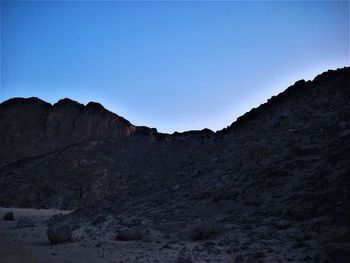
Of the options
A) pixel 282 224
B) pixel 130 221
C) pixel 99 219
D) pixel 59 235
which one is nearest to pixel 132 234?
pixel 59 235

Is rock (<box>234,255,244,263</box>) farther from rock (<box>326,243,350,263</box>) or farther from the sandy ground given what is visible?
rock (<box>326,243,350,263</box>)

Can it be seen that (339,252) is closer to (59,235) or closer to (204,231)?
(204,231)

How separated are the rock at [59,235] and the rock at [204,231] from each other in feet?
11.9

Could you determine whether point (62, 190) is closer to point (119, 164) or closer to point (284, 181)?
point (119, 164)

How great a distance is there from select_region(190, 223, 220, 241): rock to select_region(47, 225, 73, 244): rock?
3619 millimetres

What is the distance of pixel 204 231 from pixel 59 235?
4.19 m

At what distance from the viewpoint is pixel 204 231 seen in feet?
38.8

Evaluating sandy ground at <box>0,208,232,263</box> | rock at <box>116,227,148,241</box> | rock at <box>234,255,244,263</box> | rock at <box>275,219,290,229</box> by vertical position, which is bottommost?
rock at <box>234,255,244,263</box>

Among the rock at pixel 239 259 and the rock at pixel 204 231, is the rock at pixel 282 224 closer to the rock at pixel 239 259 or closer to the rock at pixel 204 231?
the rock at pixel 204 231

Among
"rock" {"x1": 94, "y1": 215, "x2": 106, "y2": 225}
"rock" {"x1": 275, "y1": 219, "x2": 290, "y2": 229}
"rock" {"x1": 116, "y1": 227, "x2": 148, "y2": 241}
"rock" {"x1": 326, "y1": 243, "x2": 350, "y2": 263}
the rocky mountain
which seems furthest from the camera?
"rock" {"x1": 94, "y1": 215, "x2": 106, "y2": 225}

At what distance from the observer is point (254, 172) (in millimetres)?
15383

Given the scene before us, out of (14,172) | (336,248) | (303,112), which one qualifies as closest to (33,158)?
(14,172)

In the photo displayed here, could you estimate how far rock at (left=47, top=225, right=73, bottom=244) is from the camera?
40.4 ft

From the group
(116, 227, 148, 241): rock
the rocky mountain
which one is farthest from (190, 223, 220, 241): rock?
(116, 227, 148, 241): rock
